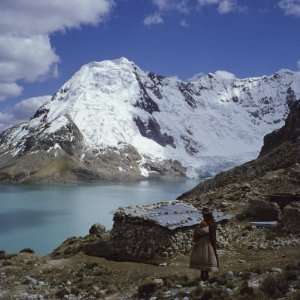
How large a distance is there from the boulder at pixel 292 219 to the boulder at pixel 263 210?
2108mm

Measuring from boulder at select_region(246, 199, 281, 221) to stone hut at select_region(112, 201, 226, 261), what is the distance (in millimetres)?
2815

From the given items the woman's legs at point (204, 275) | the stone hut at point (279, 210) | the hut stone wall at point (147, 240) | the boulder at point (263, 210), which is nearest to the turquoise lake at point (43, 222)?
the stone hut at point (279, 210)

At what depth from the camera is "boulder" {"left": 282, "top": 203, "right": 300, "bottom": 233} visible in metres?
21.8

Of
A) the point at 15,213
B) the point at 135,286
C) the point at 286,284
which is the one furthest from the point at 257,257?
the point at 15,213

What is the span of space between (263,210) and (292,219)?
3268mm

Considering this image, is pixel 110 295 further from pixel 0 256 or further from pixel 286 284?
pixel 0 256

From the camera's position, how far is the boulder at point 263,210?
24.8 metres

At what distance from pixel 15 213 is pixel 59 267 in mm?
77629

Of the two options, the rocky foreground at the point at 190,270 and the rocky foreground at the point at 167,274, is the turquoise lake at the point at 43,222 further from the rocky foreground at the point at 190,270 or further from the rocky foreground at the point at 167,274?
the rocky foreground at the point at 167,274

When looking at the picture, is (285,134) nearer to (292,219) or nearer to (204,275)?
(292,219)

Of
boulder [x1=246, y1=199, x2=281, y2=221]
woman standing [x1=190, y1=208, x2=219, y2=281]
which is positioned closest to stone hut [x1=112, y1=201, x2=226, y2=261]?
boulder [x1=246, y1=199, x2=281, y2=221]

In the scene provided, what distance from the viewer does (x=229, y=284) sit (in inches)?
539

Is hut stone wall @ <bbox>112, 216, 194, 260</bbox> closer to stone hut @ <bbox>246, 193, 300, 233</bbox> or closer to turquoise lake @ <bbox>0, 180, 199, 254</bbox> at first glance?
stone hut @ <bbox>246, 193, 300, 233</bbox>

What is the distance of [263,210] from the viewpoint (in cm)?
2522
